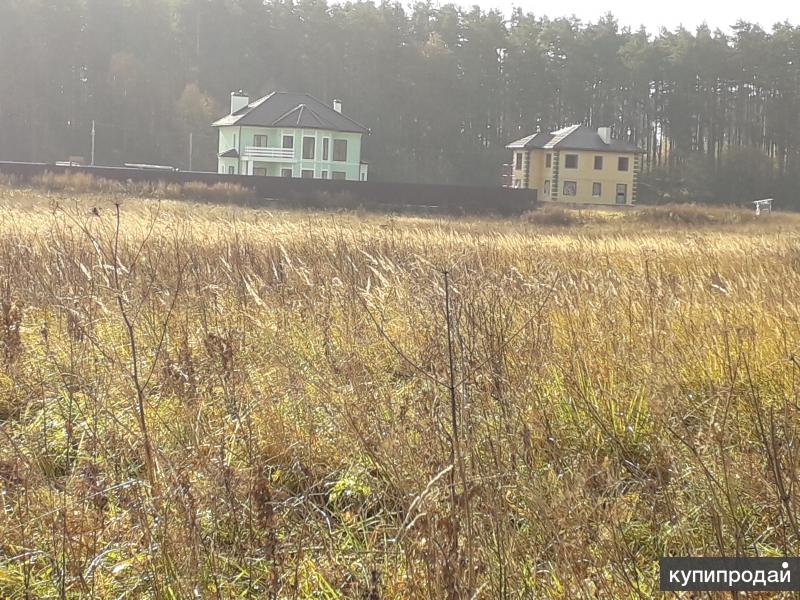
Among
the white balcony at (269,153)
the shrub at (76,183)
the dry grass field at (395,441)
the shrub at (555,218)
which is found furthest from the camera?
the white balcony at (269,153)

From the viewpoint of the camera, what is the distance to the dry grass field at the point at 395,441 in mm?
2859

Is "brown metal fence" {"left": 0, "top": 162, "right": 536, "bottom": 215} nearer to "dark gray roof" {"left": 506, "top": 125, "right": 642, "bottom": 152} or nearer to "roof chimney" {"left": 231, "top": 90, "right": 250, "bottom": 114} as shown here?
"dark gray roof" {"left": 506, "top": 125, "right": 642, "bottom": 152}

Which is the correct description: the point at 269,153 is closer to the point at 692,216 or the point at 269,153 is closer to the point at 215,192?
the point at 215,192

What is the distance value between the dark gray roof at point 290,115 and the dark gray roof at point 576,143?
454 inches

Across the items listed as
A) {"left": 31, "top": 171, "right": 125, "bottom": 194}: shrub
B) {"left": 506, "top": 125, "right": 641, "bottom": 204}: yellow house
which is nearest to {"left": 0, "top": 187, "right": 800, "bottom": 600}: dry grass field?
{"left": 31, "top": 171, "right": 125, "bottom": 194}: shrub

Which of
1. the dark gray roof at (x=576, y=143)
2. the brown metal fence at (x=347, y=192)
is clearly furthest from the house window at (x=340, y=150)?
the brown metal fence at (x=347, y=192)

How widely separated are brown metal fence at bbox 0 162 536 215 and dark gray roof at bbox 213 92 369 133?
15108mm

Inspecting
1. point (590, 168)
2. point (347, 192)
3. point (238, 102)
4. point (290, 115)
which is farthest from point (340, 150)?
point (347, 192)

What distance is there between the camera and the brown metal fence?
3828cm

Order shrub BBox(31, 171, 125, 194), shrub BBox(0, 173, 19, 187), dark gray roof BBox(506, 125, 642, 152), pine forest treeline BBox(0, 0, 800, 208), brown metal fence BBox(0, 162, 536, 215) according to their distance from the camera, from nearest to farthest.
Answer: shrub BBox(31, 171, 125, 194)
shrub BBox(0, 173, 19, 187)
brown metal fence BBox(0, 162, 536, 215)
dark gray roof BBox(506, 125, 642, 152)
pine forest treeline BBox(0, 0, 800, 208)

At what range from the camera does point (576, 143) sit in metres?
59.9

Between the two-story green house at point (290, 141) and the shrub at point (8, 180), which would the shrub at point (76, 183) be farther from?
the two-story green house at point (290, 141)

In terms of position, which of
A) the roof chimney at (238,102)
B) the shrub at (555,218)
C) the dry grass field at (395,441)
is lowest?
the dry grass field at (395,441)

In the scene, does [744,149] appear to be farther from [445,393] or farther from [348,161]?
[445,393]
